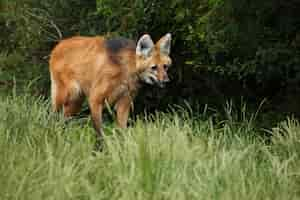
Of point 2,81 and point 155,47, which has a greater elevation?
point 155,47

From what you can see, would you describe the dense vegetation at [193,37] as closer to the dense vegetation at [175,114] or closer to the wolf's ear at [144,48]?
the dense vegetation at [175,114]

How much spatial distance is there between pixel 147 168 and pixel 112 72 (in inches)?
135

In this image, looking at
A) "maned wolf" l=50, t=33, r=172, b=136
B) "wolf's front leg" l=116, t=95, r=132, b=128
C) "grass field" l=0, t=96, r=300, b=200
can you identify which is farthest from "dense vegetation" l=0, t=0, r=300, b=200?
"maned wolf" l=50, t=33, r=172, b=136

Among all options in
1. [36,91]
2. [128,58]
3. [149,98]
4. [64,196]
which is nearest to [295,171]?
[64,196]

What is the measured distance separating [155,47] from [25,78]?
3.80 m

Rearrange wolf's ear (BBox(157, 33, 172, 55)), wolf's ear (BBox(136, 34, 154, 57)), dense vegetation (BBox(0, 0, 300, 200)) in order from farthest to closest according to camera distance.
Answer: wolf's ear (BBox(157, 33, 172, 55)) → wolf's ear (BBox(136, 34, 154, 57)) → dense vegetation (BBox(0, 0, 300, 200))

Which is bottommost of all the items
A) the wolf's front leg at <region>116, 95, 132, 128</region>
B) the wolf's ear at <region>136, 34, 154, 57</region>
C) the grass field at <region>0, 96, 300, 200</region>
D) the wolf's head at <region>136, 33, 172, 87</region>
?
the wolf's front leg at <region>116, 95, 132, 128</region>

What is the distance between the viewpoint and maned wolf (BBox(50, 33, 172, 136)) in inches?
328

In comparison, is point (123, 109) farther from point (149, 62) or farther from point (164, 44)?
point (164, 44)

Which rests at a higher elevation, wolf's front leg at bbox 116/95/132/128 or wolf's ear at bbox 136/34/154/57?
wolf's ear at bbox 136/34/154/57

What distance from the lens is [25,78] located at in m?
11.6

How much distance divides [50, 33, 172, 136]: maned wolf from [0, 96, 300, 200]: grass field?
181cm

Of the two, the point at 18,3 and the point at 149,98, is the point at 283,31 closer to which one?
the point at 149,98

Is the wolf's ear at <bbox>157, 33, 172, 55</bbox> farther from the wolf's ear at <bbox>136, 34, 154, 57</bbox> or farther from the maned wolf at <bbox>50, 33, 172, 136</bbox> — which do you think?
the wolf's ear at <bbox>136, 34, 154, 57</bbox>
